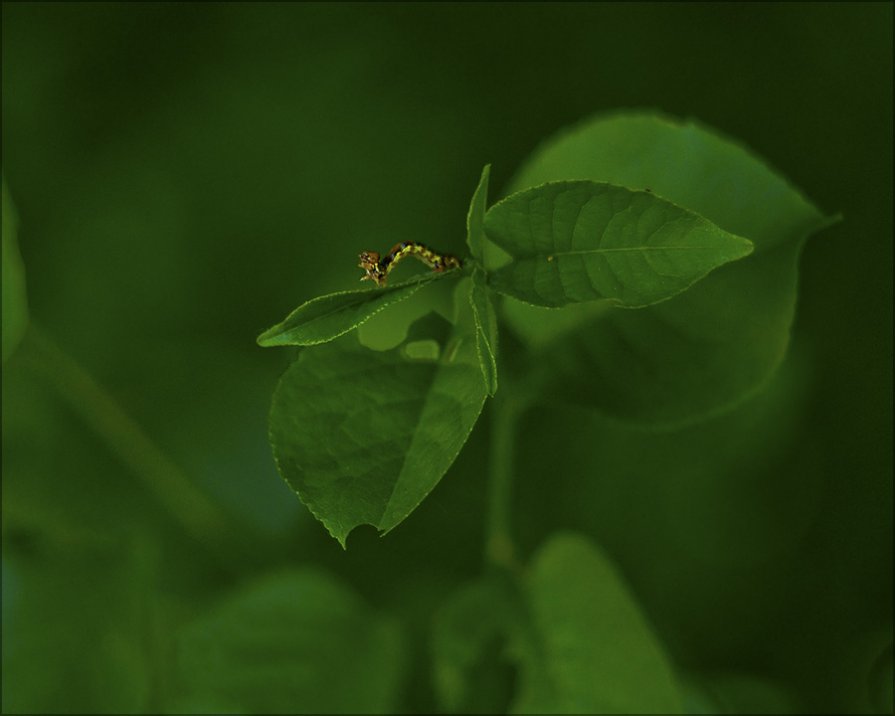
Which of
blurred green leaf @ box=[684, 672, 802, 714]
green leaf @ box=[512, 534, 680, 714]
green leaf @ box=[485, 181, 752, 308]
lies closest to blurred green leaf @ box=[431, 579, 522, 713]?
green leaf @ box=[512, 534, 680, 714]

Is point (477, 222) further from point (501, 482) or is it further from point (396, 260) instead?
point (501, 482)

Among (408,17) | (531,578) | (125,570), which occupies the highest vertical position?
(408,17)

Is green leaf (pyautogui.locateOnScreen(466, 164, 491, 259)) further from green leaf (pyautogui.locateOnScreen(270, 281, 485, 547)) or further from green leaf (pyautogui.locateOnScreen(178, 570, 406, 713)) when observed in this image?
green leaf (pyautogui.locateOnScreen(178, 570, 406, 713))

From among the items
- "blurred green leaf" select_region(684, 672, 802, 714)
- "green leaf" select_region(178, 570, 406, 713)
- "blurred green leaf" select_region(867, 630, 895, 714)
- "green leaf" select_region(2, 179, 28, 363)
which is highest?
"green leaf" select_region(2, 179, 28, 363)

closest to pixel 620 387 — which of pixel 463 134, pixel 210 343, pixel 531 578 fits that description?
pixel 531 578

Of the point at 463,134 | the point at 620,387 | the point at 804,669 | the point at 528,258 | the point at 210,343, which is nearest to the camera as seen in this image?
the point at 528,258

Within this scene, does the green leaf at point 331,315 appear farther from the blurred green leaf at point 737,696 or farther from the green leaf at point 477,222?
the blurred green leaf at point 737,696

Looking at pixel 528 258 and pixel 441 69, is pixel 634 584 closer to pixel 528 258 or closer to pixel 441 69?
pixel 528 258

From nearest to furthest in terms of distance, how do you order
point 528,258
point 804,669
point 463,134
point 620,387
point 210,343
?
1. point 528,258
2. point 620,387
3. point 804,669
4. point 210,343
5. point 463,134
